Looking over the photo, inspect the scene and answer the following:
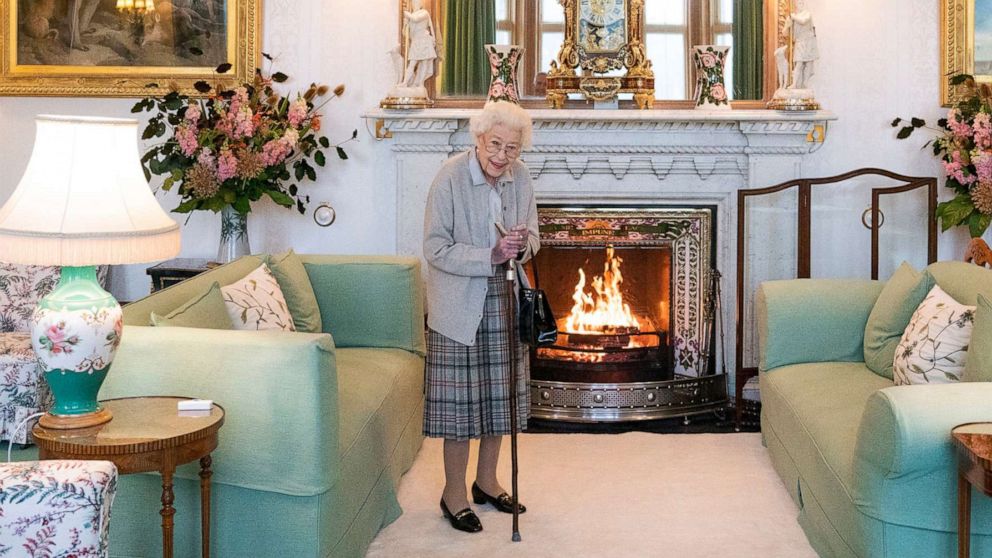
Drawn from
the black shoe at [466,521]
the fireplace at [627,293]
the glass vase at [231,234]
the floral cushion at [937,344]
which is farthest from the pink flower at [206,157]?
the floral cushion at [937,344]

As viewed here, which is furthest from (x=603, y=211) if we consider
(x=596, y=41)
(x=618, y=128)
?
(x=596, y=41)

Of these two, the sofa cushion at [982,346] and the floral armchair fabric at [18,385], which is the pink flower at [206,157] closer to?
the floral armchair fabric at [18,385]

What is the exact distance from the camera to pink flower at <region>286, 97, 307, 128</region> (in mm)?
5297

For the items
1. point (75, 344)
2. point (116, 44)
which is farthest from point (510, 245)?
point (116, 44)

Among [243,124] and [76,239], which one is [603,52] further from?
[76,239]

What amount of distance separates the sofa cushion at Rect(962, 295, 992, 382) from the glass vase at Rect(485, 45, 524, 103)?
280 cm

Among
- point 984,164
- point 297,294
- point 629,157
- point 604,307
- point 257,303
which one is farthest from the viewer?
point 604,307

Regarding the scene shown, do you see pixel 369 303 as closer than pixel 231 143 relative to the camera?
Yes

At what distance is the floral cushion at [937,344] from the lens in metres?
3.73

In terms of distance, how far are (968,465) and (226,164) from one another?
11.5ft

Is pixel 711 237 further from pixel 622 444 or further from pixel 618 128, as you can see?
pixel 622 444

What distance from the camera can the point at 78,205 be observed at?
2750 millimetres

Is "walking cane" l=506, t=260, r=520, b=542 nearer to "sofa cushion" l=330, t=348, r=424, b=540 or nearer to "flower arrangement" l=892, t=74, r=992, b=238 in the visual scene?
"sofa cushion" l=330, t=348, r=424, b=540

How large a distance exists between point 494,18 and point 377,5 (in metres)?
0.60
